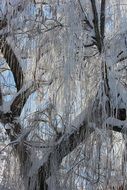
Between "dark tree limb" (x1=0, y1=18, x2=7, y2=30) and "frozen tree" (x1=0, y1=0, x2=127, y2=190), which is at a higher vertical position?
"dark tree limb" (x1=0, y1=18, x2=7, y2=30)

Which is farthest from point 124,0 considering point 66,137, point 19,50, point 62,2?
A: point 66,137

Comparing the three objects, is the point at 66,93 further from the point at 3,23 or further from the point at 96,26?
the point at 3,23

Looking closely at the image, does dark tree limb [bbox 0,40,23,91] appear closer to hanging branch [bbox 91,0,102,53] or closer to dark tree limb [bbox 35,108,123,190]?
dark tree limb [bbox 35,108,123,190]

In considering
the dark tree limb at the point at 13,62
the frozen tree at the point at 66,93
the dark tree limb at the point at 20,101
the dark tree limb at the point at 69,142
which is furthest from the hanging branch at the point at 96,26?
the dark tree limb at the point at 13,62

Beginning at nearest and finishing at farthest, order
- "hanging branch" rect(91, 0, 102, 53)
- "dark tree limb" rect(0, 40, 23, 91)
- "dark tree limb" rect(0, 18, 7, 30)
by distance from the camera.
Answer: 1. "hanging branch" rect(91, 0, 102, 53)
2. "dark tree limb" rect(0, 18, 7, 30)
3. "dark tree limb" rect(0, 40, 23, 91)

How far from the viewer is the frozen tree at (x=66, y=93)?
3607 mm

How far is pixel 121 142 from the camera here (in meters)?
3.98

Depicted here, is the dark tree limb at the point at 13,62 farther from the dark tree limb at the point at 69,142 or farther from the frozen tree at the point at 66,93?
the dark tree limb at the point at 69,142

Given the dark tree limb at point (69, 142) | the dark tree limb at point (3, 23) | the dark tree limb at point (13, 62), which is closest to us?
the dark tree limb at point (69, 142)

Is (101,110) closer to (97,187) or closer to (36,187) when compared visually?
(97,187)

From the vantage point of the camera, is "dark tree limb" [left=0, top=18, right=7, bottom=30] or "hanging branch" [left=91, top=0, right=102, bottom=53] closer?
"hanging branch" [left=91, top=0, right=102, bottom=53]

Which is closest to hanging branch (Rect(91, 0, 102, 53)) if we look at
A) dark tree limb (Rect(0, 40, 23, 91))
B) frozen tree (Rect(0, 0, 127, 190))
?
frozen tree (Rect(0, 0, 127, 190))

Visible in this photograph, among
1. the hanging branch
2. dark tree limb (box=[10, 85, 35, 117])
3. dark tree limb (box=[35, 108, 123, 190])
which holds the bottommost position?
dark tree limb (box=[35, 108, 123, 190])

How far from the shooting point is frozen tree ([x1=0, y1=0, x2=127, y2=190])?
3.61 m
